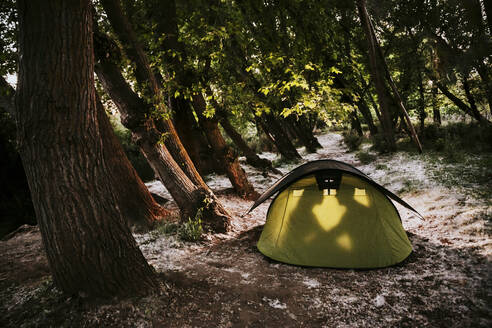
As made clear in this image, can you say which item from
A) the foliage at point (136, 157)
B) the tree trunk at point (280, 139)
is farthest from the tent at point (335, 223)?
the foliage at point (136, 157)

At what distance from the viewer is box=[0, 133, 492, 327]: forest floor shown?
270 centimetres

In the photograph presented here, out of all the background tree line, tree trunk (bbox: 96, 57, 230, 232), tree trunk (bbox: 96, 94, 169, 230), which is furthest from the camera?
tree trunk (bbox: 96, 94, 169, 230)

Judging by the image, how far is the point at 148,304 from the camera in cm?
282

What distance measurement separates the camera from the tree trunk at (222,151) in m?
7.13

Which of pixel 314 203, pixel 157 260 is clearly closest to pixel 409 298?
pixel 314 203

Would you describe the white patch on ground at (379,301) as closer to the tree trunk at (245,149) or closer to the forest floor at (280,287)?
the forest floor at (280,287)

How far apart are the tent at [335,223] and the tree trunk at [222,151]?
3.13m

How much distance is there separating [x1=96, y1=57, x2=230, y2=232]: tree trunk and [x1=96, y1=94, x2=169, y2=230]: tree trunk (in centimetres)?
55

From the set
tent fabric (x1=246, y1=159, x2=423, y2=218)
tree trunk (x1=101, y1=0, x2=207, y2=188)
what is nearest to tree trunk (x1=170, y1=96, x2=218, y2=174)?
tree trunk (x1=101, y1=0, x2=207, y2=188)

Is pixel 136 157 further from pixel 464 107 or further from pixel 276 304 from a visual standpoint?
pixel 464 107

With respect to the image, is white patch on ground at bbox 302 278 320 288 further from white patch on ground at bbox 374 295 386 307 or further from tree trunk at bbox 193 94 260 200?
tree trunk at bbox 193 94 260 200

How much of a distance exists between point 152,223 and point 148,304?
286 centimetres

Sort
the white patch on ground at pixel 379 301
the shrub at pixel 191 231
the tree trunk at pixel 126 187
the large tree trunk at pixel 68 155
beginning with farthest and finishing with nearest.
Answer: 1. the tree trunk at pixel 126 187
2. the shrub at pixel 191 231
3. the white patch on ground at pixel 379 301
4. the large tree trunk at pixel 68 155

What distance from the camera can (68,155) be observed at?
247 cm
